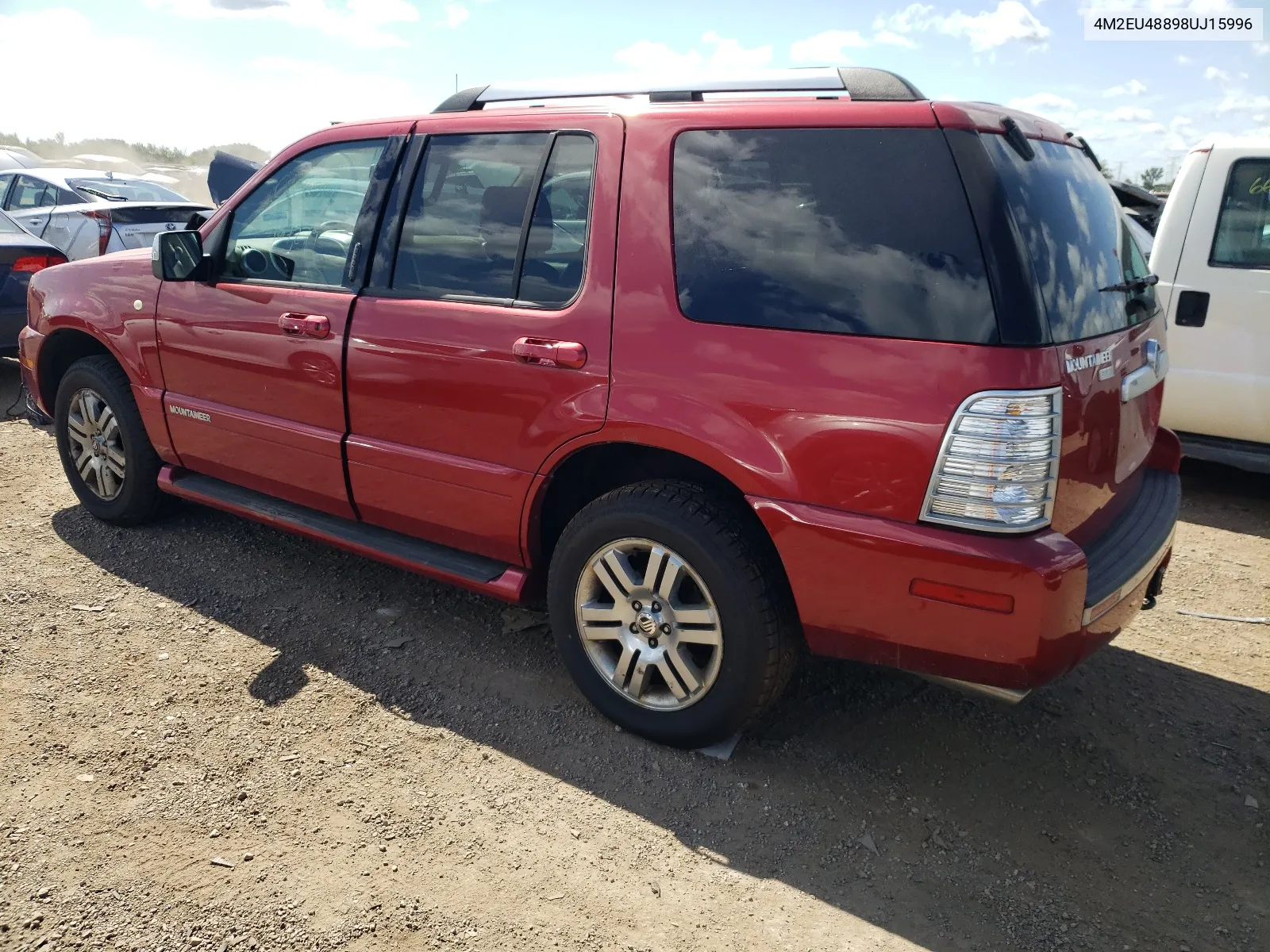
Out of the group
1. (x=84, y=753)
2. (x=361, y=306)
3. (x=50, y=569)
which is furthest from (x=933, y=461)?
A: (x=50, y=569)

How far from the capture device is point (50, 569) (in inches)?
173

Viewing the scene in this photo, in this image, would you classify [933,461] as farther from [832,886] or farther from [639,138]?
[639,138]

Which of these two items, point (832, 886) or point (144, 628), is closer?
point (832, 886)

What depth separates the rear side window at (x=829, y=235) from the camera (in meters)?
2.50

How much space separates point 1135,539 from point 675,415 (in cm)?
144

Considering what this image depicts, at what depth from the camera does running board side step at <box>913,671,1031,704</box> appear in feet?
8.54

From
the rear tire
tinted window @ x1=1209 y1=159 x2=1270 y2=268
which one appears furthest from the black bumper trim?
the rear tire

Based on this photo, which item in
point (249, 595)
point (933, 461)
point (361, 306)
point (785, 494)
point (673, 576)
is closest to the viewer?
point (933, 461)

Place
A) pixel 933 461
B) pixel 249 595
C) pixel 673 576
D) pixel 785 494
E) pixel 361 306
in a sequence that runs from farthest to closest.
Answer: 1. pixel 249 595
2. pixel 361 306
3. pixel 673 576
4. pixel 785 494
5. pixel 933 461

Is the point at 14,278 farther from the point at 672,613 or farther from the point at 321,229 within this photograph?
the point at 672,613

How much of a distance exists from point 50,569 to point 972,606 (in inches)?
154

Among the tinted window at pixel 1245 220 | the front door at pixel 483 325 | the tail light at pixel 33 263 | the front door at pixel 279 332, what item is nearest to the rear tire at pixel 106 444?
the front door at pixel 279 332

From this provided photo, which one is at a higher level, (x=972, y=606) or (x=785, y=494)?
(x=785, y=494)

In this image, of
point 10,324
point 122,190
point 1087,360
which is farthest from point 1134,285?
point 122,190
